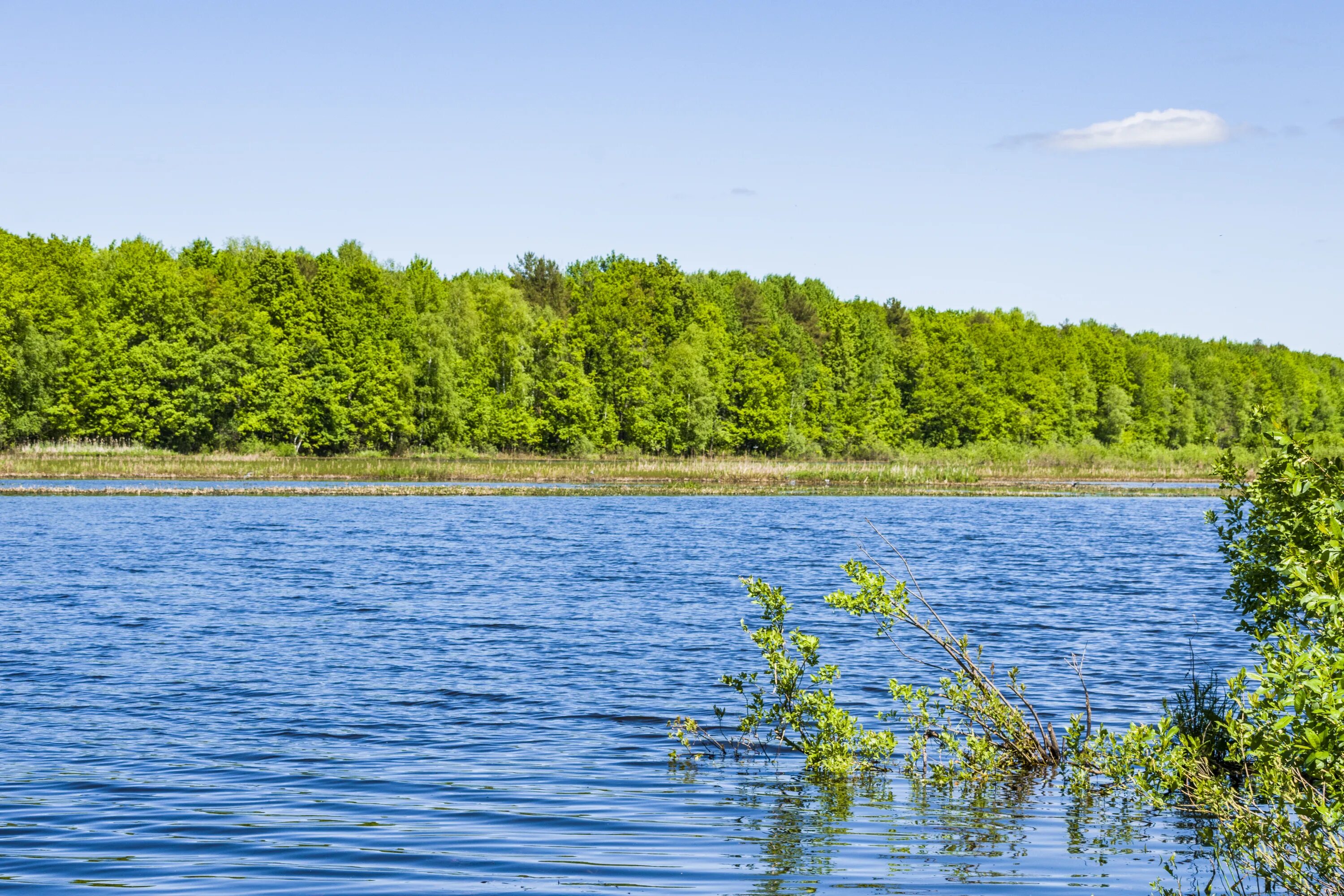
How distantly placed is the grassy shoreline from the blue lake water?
3377 cm

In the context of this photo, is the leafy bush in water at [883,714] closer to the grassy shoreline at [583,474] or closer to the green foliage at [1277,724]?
the green foliage at [1277,724]

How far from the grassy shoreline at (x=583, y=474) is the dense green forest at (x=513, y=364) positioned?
12.1ft

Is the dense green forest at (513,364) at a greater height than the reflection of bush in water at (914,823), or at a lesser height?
greater

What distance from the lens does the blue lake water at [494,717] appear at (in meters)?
9.72

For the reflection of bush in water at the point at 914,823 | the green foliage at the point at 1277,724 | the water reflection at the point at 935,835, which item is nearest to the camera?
the green foliage at the point at 1277,724

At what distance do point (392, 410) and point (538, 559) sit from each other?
5949 centimetres

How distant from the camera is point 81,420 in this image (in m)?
87.9

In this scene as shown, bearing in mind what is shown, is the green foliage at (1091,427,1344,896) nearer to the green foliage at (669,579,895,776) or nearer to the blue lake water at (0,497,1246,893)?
the blue lake water at (0,497,1246,893)

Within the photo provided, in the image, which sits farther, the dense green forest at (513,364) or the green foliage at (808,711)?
the dense green forest at (513,364)

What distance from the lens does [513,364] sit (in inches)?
4048

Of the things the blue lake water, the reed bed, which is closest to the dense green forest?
the reed bed

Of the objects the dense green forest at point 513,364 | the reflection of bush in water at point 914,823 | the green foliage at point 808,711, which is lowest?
the reflection of bush in water at point 914,823

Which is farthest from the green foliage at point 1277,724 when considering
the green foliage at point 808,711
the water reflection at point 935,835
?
the green foliage at point 808,711

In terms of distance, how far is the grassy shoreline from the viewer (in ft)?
234
